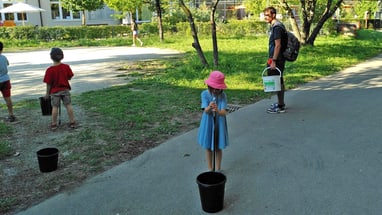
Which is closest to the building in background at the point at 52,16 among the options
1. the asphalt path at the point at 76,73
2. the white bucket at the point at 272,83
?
the asphalt path at the point at 76,73

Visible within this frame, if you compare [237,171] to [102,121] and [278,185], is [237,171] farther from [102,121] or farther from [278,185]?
[102,121]

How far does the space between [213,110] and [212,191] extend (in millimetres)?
947

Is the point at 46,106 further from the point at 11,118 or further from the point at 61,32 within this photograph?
the point at 61,32

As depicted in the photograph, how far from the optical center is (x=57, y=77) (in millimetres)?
6508

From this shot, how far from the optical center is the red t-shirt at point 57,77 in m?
6.46

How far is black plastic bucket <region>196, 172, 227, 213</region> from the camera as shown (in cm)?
355

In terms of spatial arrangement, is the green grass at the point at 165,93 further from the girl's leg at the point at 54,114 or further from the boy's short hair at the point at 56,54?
the boy's short hair at the point at 56,54

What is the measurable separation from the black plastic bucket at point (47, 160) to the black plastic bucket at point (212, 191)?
213 centimetres

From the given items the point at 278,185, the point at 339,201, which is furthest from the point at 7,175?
the point at 339,201

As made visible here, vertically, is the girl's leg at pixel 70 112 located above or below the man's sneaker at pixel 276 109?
above

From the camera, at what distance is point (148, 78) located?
11.8m

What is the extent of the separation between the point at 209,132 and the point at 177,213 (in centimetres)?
105

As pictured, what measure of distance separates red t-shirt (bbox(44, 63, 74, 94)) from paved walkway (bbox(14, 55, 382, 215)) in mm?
2162

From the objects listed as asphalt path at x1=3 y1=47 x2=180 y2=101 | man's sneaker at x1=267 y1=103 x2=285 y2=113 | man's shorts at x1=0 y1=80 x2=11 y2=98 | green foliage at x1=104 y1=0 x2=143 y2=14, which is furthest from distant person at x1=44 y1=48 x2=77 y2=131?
green foliage at x1=104 y1=0 x2=143 y2=14
